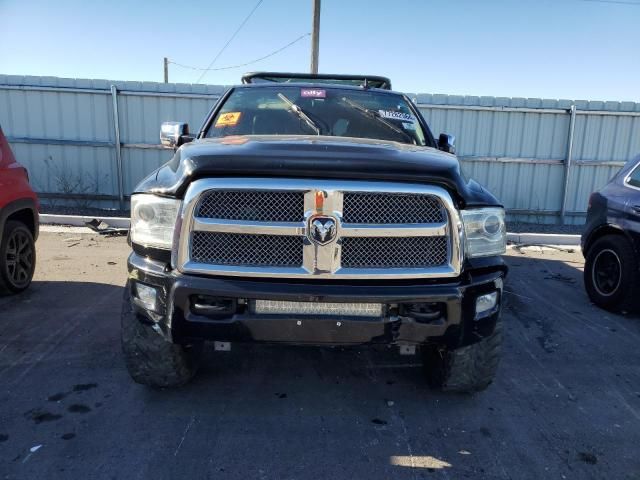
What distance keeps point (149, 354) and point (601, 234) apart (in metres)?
4.78

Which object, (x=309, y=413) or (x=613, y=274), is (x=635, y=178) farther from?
(x=309, y=413)

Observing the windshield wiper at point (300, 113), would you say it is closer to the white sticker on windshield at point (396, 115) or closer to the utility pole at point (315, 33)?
the white sticker on windshield at point (396, 115)

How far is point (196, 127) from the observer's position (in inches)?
400

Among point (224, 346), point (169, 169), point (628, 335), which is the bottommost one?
point (628, 335)

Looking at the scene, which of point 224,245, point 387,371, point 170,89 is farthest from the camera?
point 170,89

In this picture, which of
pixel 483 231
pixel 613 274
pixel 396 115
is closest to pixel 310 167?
pixel 483 231

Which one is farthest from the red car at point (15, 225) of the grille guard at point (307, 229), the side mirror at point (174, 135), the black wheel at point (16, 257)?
the grille guard at point (307, 229)

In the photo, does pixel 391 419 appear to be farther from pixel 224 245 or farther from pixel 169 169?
pixel 169 169

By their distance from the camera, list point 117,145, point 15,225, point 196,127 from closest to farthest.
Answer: point 15,225 → point 196,127 → point 117,145

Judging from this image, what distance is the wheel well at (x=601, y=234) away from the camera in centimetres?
498

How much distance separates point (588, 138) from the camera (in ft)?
34.7

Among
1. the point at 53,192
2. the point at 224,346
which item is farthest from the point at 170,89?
the point at 224,346

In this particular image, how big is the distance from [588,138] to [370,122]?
28.6 feet

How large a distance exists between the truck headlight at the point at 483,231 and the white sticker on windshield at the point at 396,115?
159cm
